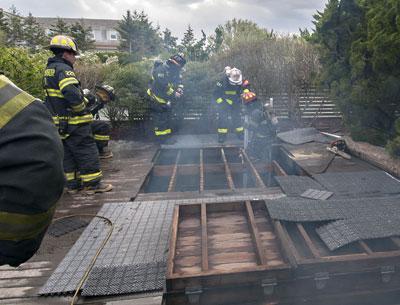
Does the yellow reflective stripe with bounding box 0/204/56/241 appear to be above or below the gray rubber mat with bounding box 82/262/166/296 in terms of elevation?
above

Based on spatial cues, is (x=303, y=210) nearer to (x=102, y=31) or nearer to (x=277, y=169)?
(x=277, y=169)

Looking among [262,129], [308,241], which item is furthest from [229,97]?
[308,241]

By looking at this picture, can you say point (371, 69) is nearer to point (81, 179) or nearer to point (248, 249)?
point (248, 249)

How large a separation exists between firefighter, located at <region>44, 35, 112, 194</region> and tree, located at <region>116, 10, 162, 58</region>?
128ft

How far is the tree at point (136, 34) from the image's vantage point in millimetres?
41906

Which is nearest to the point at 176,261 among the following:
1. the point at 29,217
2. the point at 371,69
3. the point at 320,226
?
the point at 320,226

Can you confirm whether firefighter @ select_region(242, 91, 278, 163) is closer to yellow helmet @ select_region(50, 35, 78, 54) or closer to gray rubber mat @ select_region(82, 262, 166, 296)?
yellow helmet @ select_region(50, 35, 78, 54)

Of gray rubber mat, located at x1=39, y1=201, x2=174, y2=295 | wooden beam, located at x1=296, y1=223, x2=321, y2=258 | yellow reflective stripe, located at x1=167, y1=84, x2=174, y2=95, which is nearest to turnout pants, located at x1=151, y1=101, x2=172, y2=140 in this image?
yellow reflective stripe, located at x1=167, y1=84, x2=174, y2=95

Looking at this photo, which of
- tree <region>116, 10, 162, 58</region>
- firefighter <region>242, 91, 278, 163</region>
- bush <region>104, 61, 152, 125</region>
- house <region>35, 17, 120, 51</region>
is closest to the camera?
firefighter <region>242, 91, 278, 163</region>

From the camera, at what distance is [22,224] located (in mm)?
941

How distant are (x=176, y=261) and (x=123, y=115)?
706 centimetres

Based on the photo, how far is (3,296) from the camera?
2.57 metres

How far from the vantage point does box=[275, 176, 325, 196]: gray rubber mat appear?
4066 mm

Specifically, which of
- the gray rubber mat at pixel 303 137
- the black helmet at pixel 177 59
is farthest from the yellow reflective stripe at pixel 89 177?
the gray rubber mat at pixel 303 137
